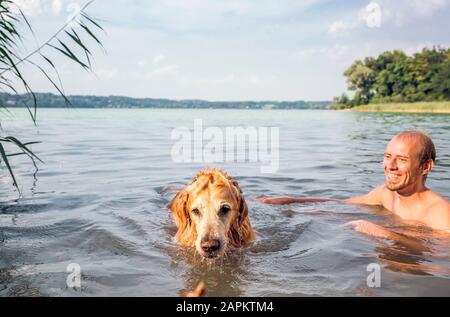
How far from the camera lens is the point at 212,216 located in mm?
5746

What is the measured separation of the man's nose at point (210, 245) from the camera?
517 centimetres

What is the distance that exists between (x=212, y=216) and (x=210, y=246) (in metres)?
0.64

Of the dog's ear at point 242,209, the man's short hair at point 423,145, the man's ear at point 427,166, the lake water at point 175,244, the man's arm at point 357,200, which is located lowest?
the lake water at point 175,244

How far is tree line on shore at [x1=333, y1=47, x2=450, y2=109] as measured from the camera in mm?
101244

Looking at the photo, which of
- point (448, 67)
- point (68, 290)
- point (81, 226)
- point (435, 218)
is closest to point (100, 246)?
point (81, 226)

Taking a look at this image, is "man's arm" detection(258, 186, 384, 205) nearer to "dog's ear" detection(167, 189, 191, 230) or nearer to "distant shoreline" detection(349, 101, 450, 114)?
"dog's ear" detection(167, 189, 191, 230)

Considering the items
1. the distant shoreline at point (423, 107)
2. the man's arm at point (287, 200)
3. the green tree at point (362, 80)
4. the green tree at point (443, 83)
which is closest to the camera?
the man's arm at point (287, 200)

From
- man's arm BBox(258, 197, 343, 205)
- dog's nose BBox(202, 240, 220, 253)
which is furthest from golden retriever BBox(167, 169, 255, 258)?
man's arm BBox(258, 197, 343, 205)

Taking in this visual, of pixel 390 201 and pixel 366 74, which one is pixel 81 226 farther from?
pixel 366 74

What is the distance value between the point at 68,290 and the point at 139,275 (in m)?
0.84

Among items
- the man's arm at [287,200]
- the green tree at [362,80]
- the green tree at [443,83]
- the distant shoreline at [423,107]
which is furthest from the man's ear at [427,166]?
the green tree at [362,80]

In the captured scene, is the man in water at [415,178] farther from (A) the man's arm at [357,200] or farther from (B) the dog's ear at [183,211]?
(B) the dog's ear at [183,211]

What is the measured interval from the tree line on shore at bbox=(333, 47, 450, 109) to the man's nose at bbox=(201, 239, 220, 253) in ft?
338

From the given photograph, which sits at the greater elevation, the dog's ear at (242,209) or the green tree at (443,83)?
the green tree at (443,83)
